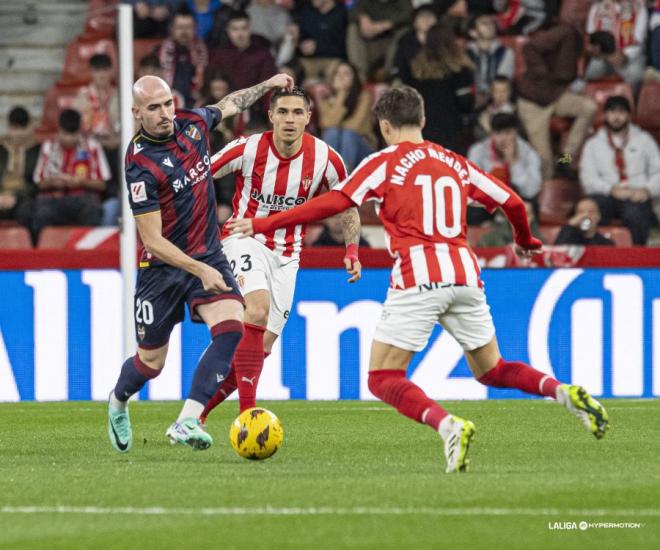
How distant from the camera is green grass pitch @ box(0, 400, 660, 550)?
16.3 feet

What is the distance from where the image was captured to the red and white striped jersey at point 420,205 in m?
6.67

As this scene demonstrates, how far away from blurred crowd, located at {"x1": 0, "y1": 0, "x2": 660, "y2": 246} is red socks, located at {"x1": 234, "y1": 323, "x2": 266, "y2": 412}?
16.5ft

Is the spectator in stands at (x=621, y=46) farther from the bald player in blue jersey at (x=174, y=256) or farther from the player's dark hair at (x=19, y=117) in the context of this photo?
the bald player in blue jersey at (x=174, y=256)

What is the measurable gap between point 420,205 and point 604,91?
8.34 meters

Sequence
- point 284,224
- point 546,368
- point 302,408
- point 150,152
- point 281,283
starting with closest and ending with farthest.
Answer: point 284,224 → point 150,152 → point 281,283 → point 302,408 → point 546,368

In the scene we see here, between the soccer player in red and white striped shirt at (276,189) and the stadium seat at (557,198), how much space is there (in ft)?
16.9

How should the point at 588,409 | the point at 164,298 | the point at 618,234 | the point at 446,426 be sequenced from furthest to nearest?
1. the point at 618,234
2. the point at 164,298
3. the point at 588,409
4. the point at 446,426

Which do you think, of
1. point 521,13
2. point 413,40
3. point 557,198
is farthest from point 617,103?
point 413,40

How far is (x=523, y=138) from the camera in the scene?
14.1m

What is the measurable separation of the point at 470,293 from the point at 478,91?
801 centimetres

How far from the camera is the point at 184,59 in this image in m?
14.9

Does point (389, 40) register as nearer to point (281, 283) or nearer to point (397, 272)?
point (281, 283)

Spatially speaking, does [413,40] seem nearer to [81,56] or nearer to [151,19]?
[151,19]

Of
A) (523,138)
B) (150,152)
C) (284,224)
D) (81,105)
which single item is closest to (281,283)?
(150,152)
